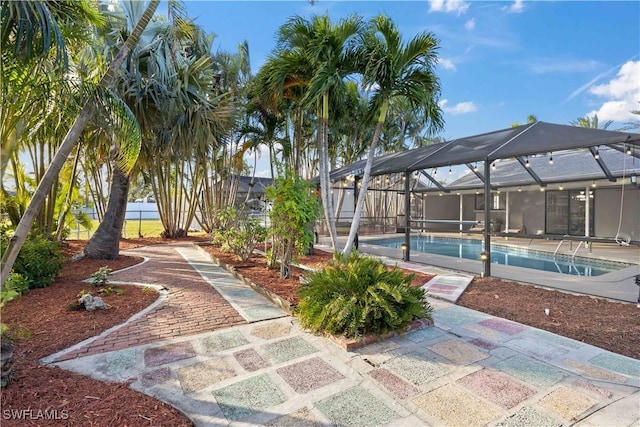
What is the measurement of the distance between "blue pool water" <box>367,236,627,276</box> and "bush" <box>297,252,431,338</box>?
6.02 metres

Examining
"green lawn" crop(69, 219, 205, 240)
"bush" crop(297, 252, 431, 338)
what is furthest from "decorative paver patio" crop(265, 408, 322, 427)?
"green lawn" crop(69, 219, 205, 240)

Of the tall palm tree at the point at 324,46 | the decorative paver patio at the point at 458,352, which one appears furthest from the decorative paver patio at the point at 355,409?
the tall palm tree at the point at 324,46

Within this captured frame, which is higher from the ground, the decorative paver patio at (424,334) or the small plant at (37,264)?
the small plant at (37,264)

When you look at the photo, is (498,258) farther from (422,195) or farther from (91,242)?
(91,242)

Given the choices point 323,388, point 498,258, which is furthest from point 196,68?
point 498,258

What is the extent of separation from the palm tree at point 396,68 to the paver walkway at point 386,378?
4.30m

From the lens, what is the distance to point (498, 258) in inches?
385

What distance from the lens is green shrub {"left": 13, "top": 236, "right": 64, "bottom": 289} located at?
195 inches

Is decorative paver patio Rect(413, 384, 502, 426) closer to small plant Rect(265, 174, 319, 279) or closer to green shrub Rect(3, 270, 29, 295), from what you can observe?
small plant Rect(265, 174, 319, 279)

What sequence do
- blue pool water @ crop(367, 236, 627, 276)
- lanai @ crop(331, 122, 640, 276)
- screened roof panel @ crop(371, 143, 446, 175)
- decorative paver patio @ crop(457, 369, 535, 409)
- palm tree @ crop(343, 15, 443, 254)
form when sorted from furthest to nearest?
1. screened roof panel @ crop(371, 143, 446, 175)
2. blue pool water @ crop(367, 236, 627, 276)
3. palm tree @ crop(343, 15, 443, 254)
4. lanai @ crop(331, 122, 640, 276)
5. decorative paver patio @ crop(457, 369, 535, 409)

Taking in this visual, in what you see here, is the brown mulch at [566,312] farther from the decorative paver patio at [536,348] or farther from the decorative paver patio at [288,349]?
the decorative paver patio at [288,349]

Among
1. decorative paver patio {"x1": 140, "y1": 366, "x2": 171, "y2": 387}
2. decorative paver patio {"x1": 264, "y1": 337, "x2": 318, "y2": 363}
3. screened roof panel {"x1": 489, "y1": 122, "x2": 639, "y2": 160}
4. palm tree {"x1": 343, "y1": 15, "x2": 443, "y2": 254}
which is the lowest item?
decorative paver patio {"x1": 264, "y1": 337, "x2": 318, "y2": 363}

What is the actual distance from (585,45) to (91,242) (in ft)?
48.4

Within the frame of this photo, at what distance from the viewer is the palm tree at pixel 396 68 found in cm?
580
